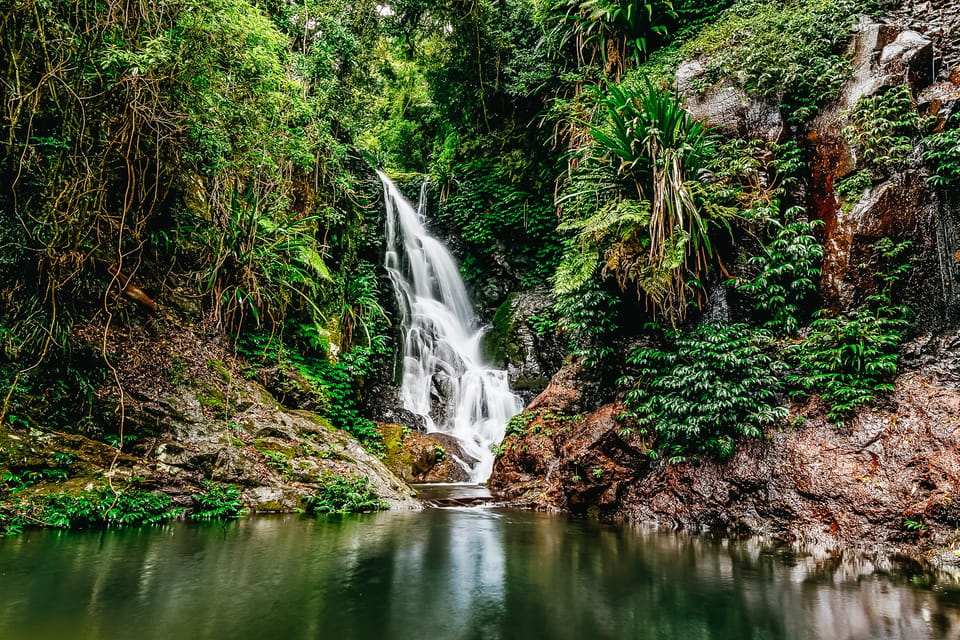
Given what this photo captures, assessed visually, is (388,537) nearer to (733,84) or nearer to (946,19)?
(733,84)

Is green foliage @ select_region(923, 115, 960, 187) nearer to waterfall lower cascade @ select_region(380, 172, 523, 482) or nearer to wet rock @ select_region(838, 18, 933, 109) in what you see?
wet rock @ select_region(838, 18, 933, 109)

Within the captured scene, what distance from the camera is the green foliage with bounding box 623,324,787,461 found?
5.61 m

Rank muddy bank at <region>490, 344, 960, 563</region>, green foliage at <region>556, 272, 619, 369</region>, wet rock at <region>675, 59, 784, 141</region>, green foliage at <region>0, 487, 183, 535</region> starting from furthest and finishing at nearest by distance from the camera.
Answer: green foliage at <region>556, 272, 619, 369</region> < wet rock at <region>675, 59, 784, 141</region> < muddy bank at <region>490, 344, 960, 563</region> < green foliage at <region>0, 487, 183, 535</region>

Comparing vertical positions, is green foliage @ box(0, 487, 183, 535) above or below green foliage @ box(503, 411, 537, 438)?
below

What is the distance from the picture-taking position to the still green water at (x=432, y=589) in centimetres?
239

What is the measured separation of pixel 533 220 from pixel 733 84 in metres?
Answer: 6.83

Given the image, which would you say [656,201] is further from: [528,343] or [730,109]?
[528,343]

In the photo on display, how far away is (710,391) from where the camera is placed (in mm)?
5730

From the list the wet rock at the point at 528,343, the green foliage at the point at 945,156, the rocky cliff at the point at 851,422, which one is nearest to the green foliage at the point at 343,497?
the rocky cliff at the point at 851,422

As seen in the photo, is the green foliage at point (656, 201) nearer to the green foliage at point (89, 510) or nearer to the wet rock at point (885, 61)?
the wet rock at point (885, 61)

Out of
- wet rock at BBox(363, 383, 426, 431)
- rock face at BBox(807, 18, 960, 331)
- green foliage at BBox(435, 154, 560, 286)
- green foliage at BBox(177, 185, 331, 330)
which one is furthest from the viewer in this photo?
green foliage at BBox(435, 154, 560, 286)

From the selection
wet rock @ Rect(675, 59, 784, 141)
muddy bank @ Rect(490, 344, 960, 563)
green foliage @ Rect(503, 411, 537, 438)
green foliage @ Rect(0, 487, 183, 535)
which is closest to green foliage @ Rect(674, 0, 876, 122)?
wet rock @ Rect(675, 59, 784, 141)

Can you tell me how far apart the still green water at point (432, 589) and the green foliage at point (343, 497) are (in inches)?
50.4

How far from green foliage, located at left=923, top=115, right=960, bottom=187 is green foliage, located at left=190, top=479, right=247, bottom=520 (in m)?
8.50
